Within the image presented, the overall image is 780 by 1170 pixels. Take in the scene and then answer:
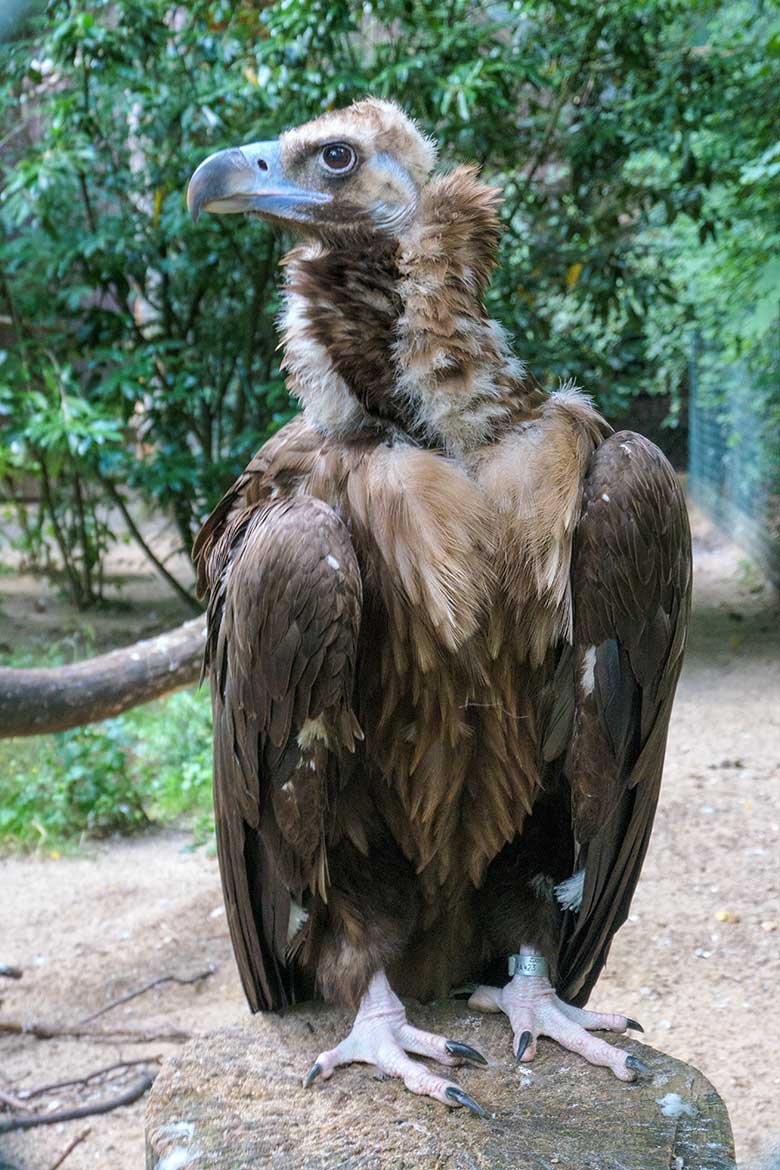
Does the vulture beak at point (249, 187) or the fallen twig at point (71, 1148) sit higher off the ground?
the vulture beak at point (249, 187)

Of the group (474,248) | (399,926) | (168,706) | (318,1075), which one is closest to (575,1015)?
(399,926)

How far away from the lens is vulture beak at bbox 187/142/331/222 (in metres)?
2.17

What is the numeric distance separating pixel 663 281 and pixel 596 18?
5.58ft

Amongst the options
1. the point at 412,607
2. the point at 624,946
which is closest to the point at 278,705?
the point at 412,607

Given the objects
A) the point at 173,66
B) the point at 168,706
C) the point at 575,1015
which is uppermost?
the point at 173,66

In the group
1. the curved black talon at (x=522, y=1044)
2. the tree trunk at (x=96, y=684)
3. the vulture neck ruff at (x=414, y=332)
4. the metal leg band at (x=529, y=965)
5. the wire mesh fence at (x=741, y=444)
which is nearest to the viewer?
the vulture neck ruff at (x=414, y=332)

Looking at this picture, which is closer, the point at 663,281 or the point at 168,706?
the point at 168,706

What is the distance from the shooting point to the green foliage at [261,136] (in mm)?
5887

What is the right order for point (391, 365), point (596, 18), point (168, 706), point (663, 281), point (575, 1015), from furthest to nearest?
1. point (663, 281)
2. point (168, 706)
3. point (596, 18)
4. point (575, 1015)
5. point (391, 365)

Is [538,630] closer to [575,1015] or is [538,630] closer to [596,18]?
[575,1015]

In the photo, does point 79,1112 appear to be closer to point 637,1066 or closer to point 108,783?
point 637,1066

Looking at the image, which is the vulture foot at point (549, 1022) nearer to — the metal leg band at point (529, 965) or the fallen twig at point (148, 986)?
the metal leg band at point (529, 965)

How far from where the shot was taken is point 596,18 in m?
6.13

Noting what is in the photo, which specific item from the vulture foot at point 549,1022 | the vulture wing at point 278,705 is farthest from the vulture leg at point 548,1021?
the vulture wing at point 278,705
